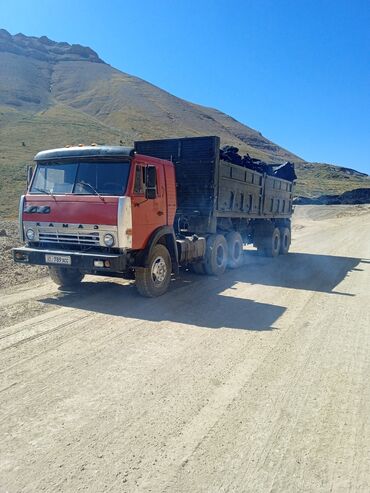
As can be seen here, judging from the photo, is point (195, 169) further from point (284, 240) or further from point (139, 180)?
point (284, 240)

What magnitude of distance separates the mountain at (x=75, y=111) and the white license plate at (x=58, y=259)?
1899 centimetres

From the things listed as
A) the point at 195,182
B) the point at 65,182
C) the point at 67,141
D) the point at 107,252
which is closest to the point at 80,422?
the point at 107,252

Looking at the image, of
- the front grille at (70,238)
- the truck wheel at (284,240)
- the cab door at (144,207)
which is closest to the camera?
the front grille at (70,238)

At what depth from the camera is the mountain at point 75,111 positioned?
46.6 m

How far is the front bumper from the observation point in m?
6.25

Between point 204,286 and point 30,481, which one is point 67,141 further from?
point 30,481

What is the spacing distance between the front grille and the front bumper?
170 millimetres

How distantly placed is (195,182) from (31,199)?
379 centimetres

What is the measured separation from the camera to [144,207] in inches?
267

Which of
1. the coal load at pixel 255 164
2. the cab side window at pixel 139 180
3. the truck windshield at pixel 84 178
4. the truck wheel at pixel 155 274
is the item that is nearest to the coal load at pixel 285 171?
the coal load at pixel 255 164

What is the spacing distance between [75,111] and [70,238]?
8927 centimetres

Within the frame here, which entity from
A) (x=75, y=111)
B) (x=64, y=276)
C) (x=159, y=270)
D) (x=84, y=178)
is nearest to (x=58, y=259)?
(x=64, y=276)

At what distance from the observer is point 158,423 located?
3258mm

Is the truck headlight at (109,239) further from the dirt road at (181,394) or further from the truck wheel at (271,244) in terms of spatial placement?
the truck wheel at (271,244)
